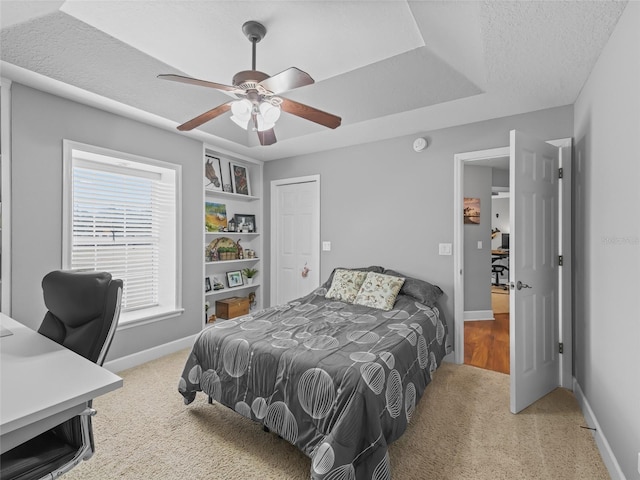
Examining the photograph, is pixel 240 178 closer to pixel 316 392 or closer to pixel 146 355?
pixel 146 355

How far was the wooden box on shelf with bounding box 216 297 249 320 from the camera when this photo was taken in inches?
161

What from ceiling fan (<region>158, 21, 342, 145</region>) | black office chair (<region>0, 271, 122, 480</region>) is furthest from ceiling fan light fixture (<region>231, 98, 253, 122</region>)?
black office chair (<region>0, 271, 122, 480</region>)

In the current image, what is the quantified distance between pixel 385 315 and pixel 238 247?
2.50 meters

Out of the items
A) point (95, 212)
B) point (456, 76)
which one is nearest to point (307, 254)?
point (95, 212)

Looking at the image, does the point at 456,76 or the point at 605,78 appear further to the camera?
the point at 456,76

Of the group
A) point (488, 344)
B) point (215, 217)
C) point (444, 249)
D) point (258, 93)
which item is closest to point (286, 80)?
point (258, 93)

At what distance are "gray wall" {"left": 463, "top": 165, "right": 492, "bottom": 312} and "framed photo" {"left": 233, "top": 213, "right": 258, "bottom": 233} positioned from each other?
10.4ft

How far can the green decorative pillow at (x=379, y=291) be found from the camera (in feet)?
9.81

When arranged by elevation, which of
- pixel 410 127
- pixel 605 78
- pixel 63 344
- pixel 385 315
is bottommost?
pixel 385 315

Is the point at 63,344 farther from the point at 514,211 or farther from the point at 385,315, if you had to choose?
the point at 514,211

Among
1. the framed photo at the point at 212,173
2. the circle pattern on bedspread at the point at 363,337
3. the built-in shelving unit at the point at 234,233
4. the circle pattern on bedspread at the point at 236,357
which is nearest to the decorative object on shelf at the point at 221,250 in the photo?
the built-in shelving unit at the point at 234,233

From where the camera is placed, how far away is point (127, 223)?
3.30 meters

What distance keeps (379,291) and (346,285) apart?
39 cm

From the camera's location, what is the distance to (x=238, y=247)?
176 inches
